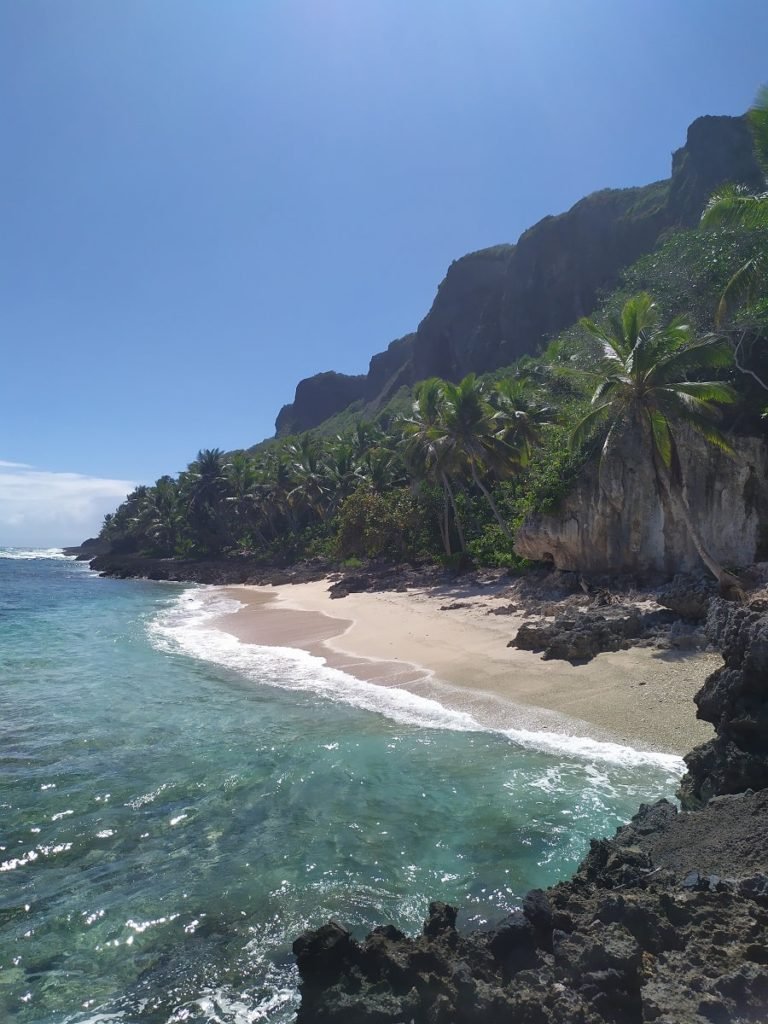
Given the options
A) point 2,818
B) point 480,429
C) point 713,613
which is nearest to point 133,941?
point 2,818

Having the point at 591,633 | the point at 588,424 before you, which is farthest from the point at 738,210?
the point at 591,633

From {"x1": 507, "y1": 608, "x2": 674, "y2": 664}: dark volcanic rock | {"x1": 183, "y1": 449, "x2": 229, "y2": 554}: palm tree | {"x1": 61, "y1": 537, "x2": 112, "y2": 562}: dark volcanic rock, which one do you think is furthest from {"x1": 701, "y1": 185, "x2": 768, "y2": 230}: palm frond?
{"x1": 61, "y1": 537, "x2": 112, "y2": 562}: dark volcanic rock

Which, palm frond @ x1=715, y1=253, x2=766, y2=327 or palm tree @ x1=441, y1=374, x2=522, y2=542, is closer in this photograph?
palm frond @ x1=715, y1=253, x2=766, y2=327

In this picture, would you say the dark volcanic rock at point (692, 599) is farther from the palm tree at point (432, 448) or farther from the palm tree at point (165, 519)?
the palm tree at point (165, 519)

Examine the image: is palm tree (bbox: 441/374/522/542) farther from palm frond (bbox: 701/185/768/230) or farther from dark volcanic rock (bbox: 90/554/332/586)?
palm frond (bbox: 701/185/768/230)

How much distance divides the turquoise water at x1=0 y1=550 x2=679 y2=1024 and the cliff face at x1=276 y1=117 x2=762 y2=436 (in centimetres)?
5609

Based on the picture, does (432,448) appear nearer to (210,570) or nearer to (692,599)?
(692,599)

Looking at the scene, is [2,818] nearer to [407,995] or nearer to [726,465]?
[407,995]

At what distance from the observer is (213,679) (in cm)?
1567

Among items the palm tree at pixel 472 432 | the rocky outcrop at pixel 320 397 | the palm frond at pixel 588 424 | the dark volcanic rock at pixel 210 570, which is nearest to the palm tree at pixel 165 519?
the dark volcanic rock at pixel 210 570

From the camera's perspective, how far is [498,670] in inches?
542

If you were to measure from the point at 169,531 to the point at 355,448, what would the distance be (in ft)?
97.8

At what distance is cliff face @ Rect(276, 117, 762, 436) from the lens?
2330 inches

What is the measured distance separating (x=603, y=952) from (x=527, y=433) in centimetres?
2949
